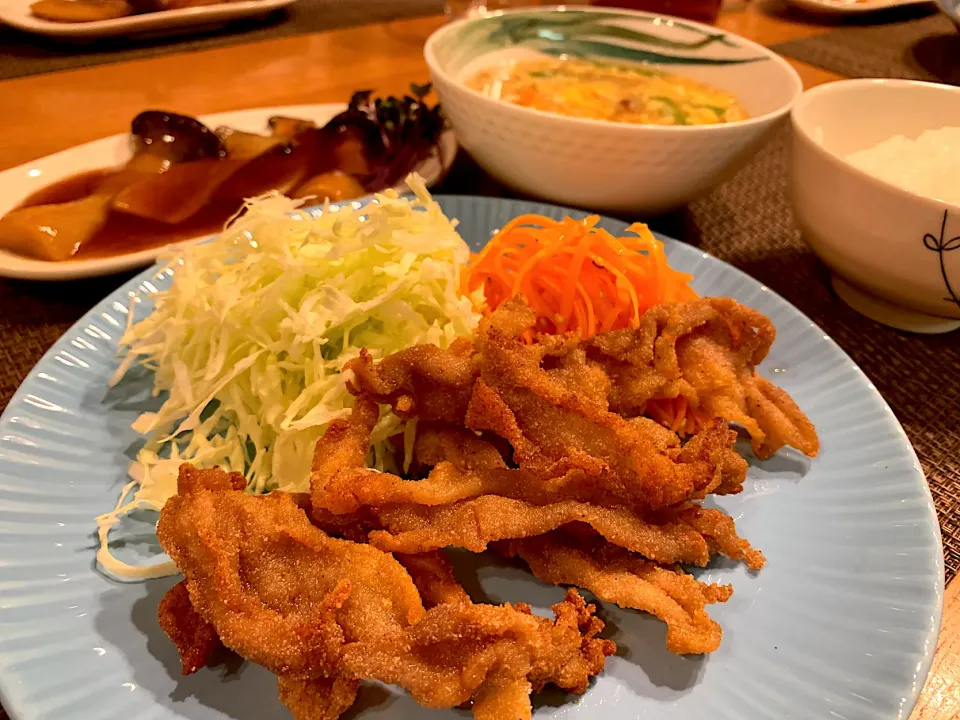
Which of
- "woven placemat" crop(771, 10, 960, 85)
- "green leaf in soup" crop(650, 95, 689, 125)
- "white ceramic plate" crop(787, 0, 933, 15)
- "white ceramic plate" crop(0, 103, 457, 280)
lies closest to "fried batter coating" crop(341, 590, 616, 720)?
"white ceramic plate" crop(0, 103, 457, 280)

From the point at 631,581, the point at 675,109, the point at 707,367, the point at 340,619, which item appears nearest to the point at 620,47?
the point at 675,109

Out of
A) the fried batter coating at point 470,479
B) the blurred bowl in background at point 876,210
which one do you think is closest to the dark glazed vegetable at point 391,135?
the blurred bowl in background at point 876,210

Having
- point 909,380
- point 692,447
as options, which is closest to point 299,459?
point 692,447

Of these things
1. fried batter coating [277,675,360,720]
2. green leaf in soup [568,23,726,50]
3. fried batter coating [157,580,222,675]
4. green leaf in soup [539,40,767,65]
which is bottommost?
fried batter coating [277,675,360,720]

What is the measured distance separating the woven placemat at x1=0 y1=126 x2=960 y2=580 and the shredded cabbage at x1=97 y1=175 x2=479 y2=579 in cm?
42

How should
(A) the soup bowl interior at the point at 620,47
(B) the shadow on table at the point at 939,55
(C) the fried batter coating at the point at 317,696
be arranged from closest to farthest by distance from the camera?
1. (C) the fried batter coating at the point at 317,696
2. (A) the soup bowl interior at the point at 620,47
3. (B) the shadow on table at the point at 939,55

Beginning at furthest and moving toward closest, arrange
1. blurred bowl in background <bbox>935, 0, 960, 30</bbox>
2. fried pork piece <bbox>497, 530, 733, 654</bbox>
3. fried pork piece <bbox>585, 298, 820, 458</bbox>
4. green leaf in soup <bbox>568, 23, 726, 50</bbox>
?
Answer: blurred bowl in background <bbox>935, 0, 960, 30</bbox>
green leaf in soup <bbox>568, 23, 726, 50</bbox>
fried pork piece <bbox>585, 298, 820, 458</bbox>
fried pork piece <bbox>497, 530, 733, 654</bbox>

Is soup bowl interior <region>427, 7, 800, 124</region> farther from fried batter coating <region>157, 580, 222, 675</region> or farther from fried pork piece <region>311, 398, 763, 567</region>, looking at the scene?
fried batter coating <region>157, 580, 222, 675</region>

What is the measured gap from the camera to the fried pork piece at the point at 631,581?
1251 millimetres

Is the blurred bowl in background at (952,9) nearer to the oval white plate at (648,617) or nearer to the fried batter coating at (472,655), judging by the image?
the oval white plate at (648,617)

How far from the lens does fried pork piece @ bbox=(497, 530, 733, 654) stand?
1.25 m

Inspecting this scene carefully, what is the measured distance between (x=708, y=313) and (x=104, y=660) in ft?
4.97

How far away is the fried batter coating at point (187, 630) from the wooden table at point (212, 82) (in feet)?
8.06

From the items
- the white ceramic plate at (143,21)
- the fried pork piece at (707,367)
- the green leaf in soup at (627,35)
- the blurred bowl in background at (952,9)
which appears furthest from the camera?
the blurred bowl in background at (952,9)
